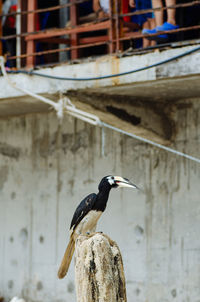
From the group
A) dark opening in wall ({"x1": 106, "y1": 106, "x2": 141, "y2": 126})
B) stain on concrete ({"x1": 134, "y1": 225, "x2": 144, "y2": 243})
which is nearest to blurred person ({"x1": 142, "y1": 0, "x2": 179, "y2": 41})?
dark opening in wall ({"x1": 106, "y1": 106, "x2": 141, "y2": 126})

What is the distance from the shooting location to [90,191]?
29.2 ft

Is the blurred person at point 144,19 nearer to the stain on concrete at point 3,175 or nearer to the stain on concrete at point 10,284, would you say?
the stain on concrete at point 3,175

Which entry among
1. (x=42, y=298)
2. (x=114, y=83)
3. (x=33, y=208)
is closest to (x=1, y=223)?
(x=33, y=208)

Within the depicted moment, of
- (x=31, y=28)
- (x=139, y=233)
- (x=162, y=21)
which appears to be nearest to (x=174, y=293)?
(x=139, y=233)

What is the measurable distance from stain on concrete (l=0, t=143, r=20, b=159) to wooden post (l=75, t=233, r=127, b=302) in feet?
15.0

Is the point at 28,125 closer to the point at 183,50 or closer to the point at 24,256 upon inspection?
the point at 24,256

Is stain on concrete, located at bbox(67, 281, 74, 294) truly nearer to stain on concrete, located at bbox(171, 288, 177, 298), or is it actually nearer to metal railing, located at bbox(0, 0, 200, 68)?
stain on concrete, located at bbox(171, 288, 177, 298)

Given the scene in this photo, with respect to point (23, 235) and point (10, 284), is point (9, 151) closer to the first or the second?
point (23, 235)

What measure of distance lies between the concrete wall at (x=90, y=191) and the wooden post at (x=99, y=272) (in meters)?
2.89

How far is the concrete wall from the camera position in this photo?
8.11 meters

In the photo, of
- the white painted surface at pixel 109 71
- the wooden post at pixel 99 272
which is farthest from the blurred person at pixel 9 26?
the wooden post at pixel 99 272

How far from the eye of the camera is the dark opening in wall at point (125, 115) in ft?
25.7

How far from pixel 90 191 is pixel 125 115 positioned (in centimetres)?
135

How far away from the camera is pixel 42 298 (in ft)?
29.8
